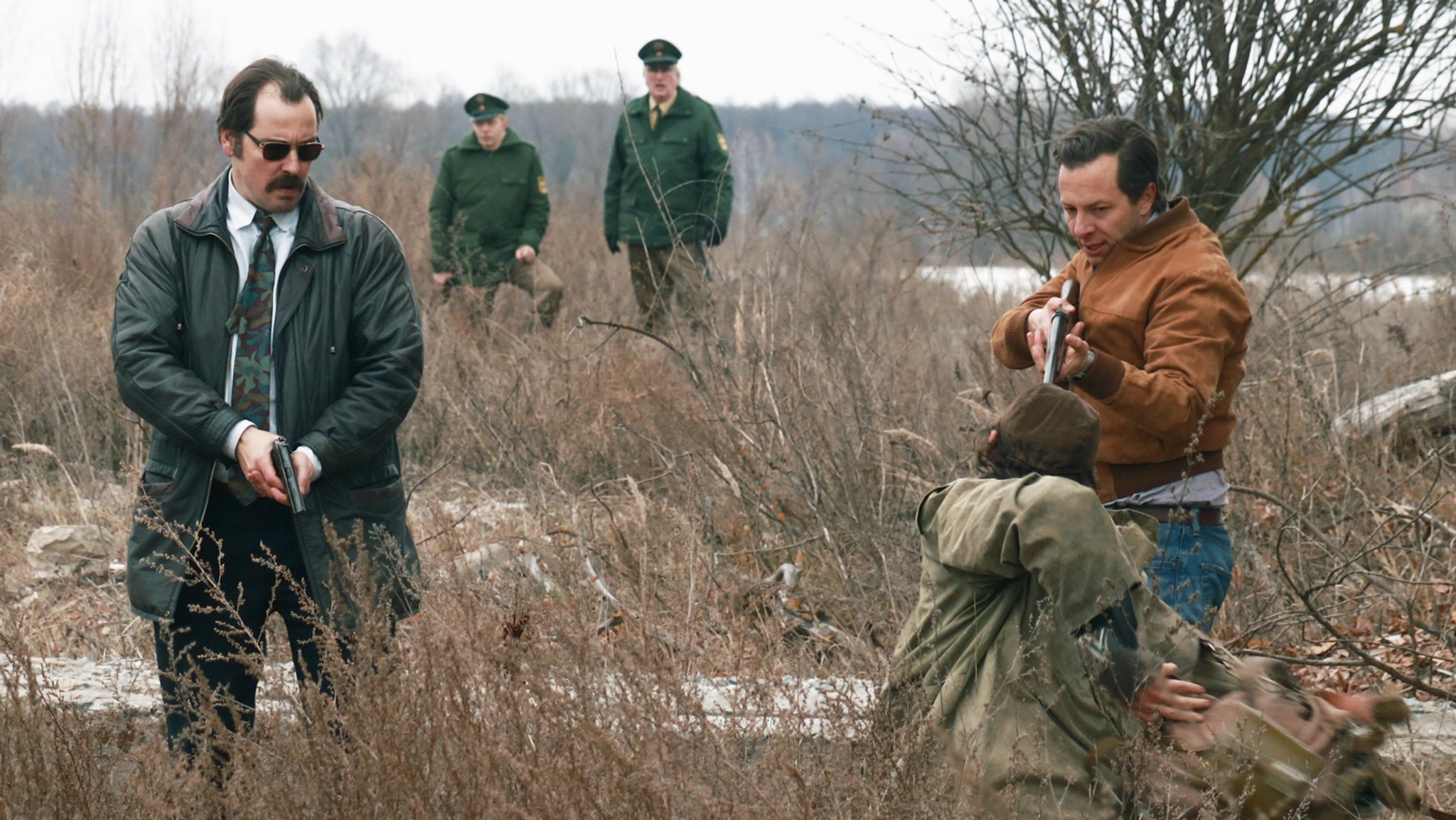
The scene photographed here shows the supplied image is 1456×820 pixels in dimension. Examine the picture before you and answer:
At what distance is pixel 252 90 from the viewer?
286cm

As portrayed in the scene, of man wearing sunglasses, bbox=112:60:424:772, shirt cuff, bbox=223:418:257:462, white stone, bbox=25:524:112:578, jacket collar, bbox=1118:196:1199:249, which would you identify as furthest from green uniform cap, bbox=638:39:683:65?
shirt cuff, bbox=223:418:257:462

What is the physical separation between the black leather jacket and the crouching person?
1211mm

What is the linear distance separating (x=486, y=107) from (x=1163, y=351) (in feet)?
23.1

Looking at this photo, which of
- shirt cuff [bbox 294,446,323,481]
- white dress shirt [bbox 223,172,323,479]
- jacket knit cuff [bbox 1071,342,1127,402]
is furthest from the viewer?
white dress shirt [bbox 223,172,323,479]

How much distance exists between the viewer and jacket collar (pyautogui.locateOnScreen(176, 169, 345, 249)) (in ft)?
9.36

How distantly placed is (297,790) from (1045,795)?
1257 millimetres

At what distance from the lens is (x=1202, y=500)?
2840 mm

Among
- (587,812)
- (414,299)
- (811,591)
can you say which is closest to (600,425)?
(811,591)

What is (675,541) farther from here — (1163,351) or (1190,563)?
(1163,351)

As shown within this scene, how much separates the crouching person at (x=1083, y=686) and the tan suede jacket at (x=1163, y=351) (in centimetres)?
35

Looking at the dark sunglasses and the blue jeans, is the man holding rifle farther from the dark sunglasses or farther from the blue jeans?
the dark sunglasses

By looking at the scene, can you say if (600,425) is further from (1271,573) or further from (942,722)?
(942,722)

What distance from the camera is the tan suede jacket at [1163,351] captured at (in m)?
2.66

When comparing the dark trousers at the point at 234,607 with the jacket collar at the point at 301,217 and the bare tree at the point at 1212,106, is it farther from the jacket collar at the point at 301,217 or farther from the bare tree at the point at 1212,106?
the bare tree at the point at 1212,106
